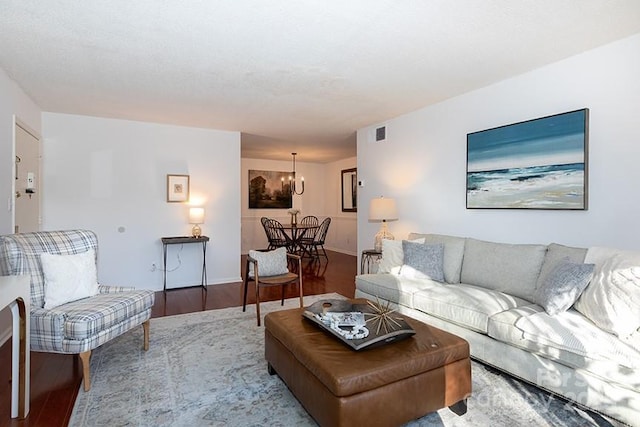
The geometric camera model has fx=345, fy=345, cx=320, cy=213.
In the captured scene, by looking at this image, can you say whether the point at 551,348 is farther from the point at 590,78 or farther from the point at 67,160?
the point at 67,160

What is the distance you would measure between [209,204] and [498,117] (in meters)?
4.00

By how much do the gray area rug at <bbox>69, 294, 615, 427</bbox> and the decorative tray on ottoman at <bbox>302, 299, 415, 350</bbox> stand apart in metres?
0.48

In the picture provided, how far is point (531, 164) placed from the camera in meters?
3.05

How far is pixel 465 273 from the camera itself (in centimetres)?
325

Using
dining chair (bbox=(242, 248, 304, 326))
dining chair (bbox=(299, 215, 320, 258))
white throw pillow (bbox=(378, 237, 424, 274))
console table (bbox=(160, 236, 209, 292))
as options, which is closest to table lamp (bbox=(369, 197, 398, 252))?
white throw pillow (bbox=(378, 237, 424, 274))

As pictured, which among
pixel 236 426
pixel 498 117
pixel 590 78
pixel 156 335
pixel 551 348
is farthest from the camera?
pixel 498 117

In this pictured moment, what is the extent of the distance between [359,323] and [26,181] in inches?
153

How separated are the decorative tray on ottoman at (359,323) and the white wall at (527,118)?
171 centimetres

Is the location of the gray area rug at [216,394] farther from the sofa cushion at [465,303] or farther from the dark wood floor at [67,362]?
the sofa cushion at [465,303]

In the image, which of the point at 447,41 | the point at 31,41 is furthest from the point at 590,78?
the point at 31,41

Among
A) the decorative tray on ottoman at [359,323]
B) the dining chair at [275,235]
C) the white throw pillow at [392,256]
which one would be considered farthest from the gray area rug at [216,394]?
the dining chair at [275,235]

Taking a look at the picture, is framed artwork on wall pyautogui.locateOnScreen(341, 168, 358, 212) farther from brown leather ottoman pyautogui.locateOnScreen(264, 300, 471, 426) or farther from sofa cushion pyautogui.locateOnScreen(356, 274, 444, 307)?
brown leather ottoman pyautogui.locateOnScreen(264, 300, 471, 426)

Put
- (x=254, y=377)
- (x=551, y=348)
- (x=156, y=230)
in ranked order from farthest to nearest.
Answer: (x=156, y=230) → (x=254, y=377) → (x=551, y=348)

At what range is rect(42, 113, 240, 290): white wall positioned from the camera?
4.45 metres
